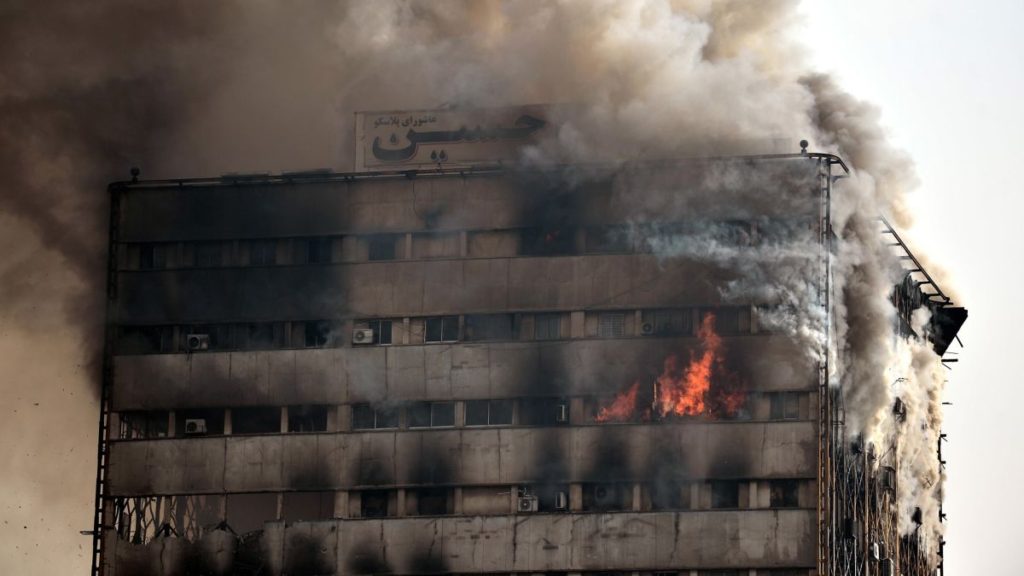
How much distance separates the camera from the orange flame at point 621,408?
6906 cm

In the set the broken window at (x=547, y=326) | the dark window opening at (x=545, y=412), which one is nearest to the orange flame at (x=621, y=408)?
the dark window opening at (x=545, y=412)

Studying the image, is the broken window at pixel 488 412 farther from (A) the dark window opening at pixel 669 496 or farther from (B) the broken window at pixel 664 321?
(A) the dark window opening at pixel 669 496

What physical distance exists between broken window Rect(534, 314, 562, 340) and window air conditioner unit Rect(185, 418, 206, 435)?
1316 centimetres

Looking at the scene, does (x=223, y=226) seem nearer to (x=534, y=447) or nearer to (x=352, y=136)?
(x=352, y=136)

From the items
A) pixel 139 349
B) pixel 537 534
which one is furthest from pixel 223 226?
pixel 537 534

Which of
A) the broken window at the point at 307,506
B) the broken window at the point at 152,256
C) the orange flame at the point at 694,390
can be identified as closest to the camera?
the orange flame at the point at 694,390

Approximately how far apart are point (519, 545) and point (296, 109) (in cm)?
2178

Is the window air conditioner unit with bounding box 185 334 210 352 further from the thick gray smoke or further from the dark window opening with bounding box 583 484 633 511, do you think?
the dark window opening with bounding box 583 484 633 511

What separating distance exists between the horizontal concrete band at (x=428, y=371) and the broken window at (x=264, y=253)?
3.69 m

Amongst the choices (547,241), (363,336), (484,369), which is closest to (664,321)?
(547,241)

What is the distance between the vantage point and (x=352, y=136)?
7562 centimetres

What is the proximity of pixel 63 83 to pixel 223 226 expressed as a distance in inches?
416

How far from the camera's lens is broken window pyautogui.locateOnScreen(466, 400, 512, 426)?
69875 mm

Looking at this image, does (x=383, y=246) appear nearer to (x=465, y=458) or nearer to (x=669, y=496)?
(x=465, y=458)
